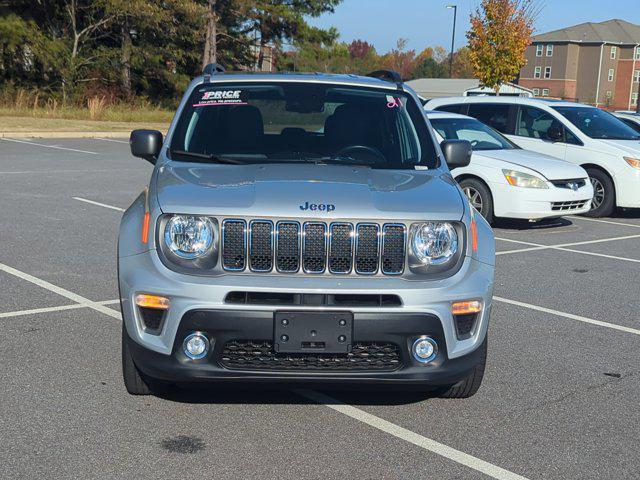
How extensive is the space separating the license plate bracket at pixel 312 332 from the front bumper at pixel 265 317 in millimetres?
34

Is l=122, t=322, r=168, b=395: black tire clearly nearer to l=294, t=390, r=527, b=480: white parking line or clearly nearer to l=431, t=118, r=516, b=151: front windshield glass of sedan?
l=294, t=390, r=527, b=480: white parking line

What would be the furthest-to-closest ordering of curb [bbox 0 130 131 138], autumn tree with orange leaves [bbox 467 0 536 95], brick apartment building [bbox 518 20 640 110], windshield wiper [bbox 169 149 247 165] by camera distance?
brick apartment building [bbox 518 20 640 110] → autumn tree with orange leaves [bbox 467 0 536 95] → curb [bbox 0 130 131 138] → windshield wiper [bbox 169 149 247 165]

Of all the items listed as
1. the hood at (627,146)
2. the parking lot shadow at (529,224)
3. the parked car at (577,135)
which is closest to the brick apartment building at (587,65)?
the parked car at (577,135)

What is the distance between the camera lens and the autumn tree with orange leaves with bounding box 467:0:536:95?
37625 mm

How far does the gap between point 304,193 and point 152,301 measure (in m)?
0.93

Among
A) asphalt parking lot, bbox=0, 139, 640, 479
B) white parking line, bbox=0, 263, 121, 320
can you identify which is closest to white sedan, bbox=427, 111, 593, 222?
asphalt parking lot, bbox=0, 139, 640, 479

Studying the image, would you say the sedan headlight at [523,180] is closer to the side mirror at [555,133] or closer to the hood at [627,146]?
the hood at [627,146]

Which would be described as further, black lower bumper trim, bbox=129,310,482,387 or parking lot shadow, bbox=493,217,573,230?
parking lot shadow, bbox=493,217,573,230

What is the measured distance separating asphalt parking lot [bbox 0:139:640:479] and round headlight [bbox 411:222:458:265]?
2.97 ft

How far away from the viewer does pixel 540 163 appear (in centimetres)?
1238

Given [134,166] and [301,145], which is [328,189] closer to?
[301,145]

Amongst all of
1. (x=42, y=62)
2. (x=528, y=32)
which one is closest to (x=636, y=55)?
(x=528, y=32)

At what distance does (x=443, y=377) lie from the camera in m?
4.50

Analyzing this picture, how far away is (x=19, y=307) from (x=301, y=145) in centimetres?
271
